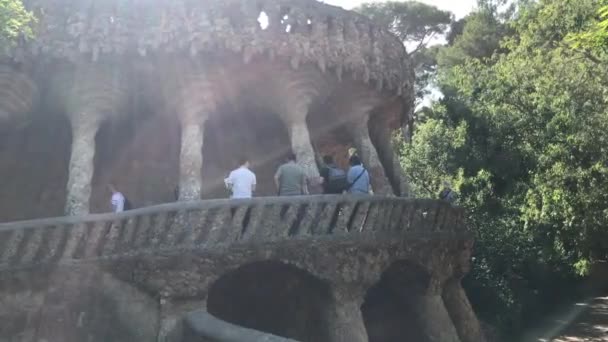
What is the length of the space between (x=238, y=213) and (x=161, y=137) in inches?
200

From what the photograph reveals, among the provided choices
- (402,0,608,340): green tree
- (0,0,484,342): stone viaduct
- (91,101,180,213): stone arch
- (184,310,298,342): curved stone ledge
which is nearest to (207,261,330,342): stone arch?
(0,0,484,342): stone viaduct

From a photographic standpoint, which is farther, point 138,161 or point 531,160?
→ point 531,160

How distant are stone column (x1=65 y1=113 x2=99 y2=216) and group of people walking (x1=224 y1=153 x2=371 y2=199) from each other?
7.03 ft

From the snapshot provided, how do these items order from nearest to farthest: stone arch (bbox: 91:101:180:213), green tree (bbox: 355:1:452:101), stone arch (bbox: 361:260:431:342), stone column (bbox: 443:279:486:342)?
1. stone arch (bbox: 361:260:431:342)
2. stone column (bbox: 443:279:486:342)
3. stone arch (bbox: 91:101:180:213)
4. green tree (bbox: 355:1:452:101)

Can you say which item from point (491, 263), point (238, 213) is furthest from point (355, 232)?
point (491, 263)

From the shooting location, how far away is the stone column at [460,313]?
990 centimetres

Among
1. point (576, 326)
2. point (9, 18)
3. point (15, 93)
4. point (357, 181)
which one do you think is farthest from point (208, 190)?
point (576, 326)

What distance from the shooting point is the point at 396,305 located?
9695 millimetres

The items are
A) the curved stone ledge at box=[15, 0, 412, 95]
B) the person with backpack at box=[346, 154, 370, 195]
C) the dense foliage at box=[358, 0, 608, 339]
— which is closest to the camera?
the person with backpack at box=[346, 154, 370, 195]

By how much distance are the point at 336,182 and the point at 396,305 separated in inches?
94.5

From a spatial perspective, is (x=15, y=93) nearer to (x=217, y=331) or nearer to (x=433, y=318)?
(x=217, y=331)

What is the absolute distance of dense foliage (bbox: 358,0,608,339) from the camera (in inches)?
549

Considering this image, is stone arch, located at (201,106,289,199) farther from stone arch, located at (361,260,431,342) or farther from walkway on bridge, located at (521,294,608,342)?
walkway on bridge, located at (521,294,608,342)

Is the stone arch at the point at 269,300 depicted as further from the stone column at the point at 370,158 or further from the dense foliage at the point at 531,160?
the dense foliage at the point at 531,160
